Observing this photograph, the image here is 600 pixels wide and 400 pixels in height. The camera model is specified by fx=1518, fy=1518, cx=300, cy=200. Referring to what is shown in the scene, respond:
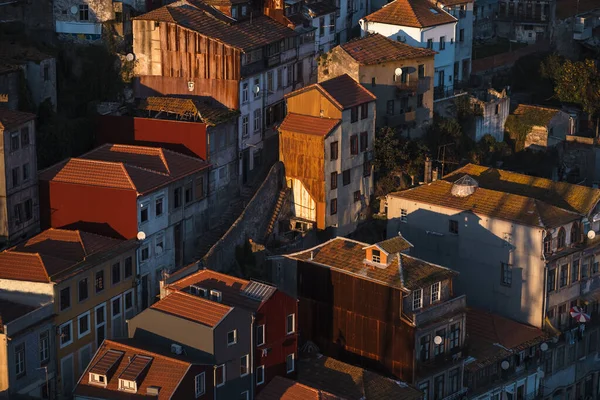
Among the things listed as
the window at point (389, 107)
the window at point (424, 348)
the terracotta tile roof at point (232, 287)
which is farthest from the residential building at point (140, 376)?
the window at point (389, 107)

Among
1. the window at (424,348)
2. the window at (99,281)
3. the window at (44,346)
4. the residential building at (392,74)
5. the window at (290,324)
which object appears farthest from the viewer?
the residential building at (392,74)

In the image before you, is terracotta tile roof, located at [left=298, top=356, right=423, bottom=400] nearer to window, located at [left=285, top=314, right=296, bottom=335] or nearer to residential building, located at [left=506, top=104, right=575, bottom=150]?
window, located at [left=285, top=314, right=296, bottom=335]

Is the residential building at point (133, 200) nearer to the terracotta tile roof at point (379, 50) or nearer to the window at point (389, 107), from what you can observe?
the terracotta tile roof at point (379, 50)

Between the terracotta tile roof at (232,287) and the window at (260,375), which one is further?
the window at (260,375)

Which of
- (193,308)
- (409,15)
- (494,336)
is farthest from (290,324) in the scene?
(409,15)

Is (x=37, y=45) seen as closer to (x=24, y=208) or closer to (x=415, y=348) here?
(x=24, y=208)

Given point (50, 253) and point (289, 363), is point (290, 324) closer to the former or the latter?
point (289, 363)
